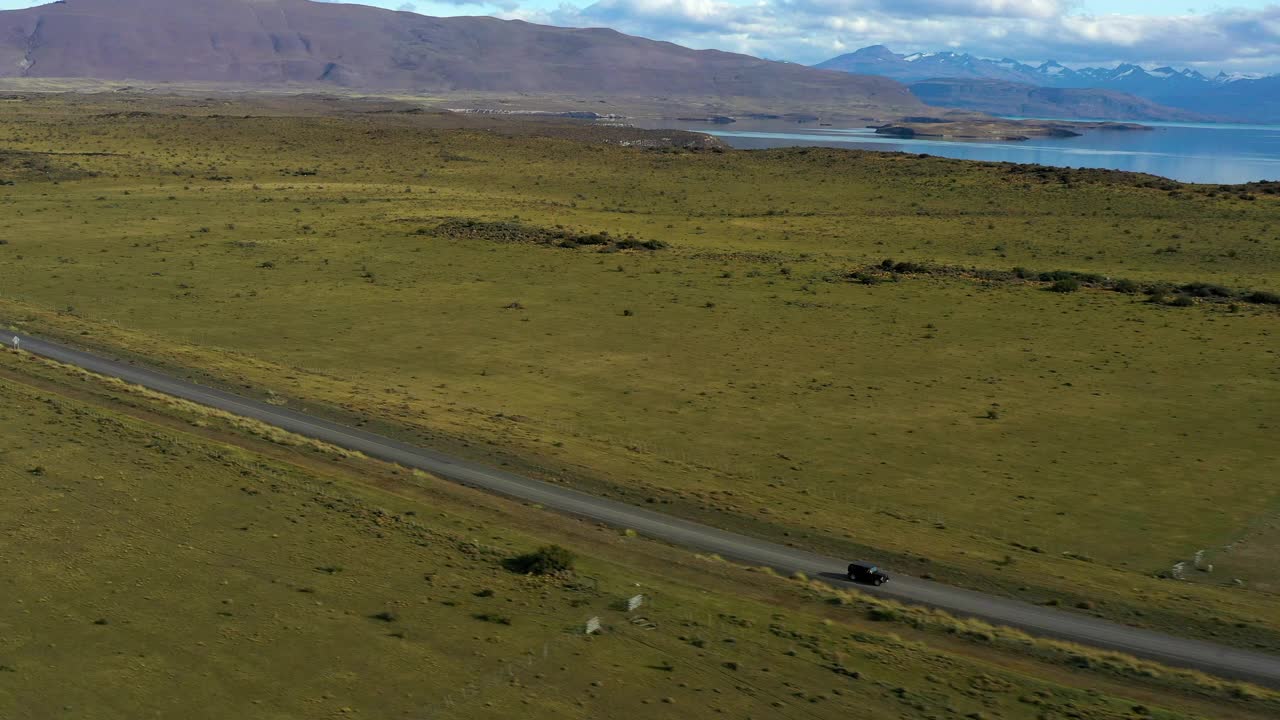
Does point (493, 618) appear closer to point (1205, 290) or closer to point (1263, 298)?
point (1263, 298)

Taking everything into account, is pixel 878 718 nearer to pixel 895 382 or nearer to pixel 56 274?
pixel 895 382

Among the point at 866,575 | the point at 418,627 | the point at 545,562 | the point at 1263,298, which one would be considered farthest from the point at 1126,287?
the point at 418,627

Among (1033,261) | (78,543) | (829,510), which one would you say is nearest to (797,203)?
(1033,261)

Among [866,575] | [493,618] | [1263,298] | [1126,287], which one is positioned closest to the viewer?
[493,618]

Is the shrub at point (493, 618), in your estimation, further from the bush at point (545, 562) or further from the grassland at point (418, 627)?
the bush at point (545, 562)

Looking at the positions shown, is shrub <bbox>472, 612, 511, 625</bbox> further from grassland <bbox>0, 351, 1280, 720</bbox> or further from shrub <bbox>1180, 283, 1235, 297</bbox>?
shrub <bbox>1180, 283, 1235, 297</bbox>

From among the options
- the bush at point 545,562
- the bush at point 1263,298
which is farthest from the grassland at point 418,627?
the bush at point 1263,298
